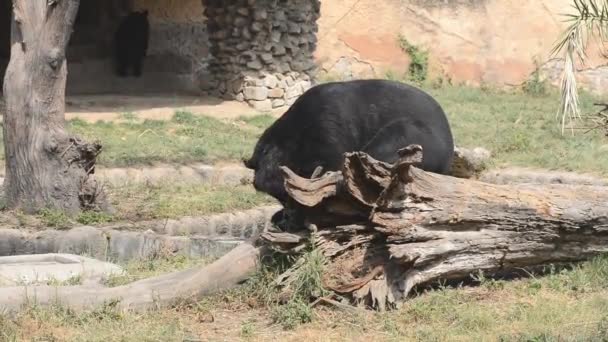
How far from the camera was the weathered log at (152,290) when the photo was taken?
5.83 meters

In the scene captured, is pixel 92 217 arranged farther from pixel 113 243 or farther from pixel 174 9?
pixel 174 9

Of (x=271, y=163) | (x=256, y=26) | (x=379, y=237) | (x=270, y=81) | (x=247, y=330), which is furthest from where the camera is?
(x=270, y=81)

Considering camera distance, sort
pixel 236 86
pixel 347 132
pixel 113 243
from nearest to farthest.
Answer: pixel 347 132 < pixel 113 243 < pixel 236 86

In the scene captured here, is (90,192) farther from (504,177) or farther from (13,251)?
(504,177)

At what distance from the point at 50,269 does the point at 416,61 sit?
14240mm

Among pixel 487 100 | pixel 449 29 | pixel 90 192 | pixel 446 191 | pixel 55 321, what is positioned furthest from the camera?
pixel 449 29

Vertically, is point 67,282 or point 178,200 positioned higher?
point 67,282

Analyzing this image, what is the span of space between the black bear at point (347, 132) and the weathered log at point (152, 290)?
1.84 meters

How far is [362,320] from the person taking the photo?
575 centimetres

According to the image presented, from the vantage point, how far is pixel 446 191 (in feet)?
20.1

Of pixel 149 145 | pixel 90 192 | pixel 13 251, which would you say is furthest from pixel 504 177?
pixel 13 251

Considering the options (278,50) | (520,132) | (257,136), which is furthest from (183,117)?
(520,132)

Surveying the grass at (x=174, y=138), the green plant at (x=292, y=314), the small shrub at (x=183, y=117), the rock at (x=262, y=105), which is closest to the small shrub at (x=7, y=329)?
the green plant at (x=292, y=314)

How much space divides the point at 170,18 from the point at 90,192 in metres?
10.3
